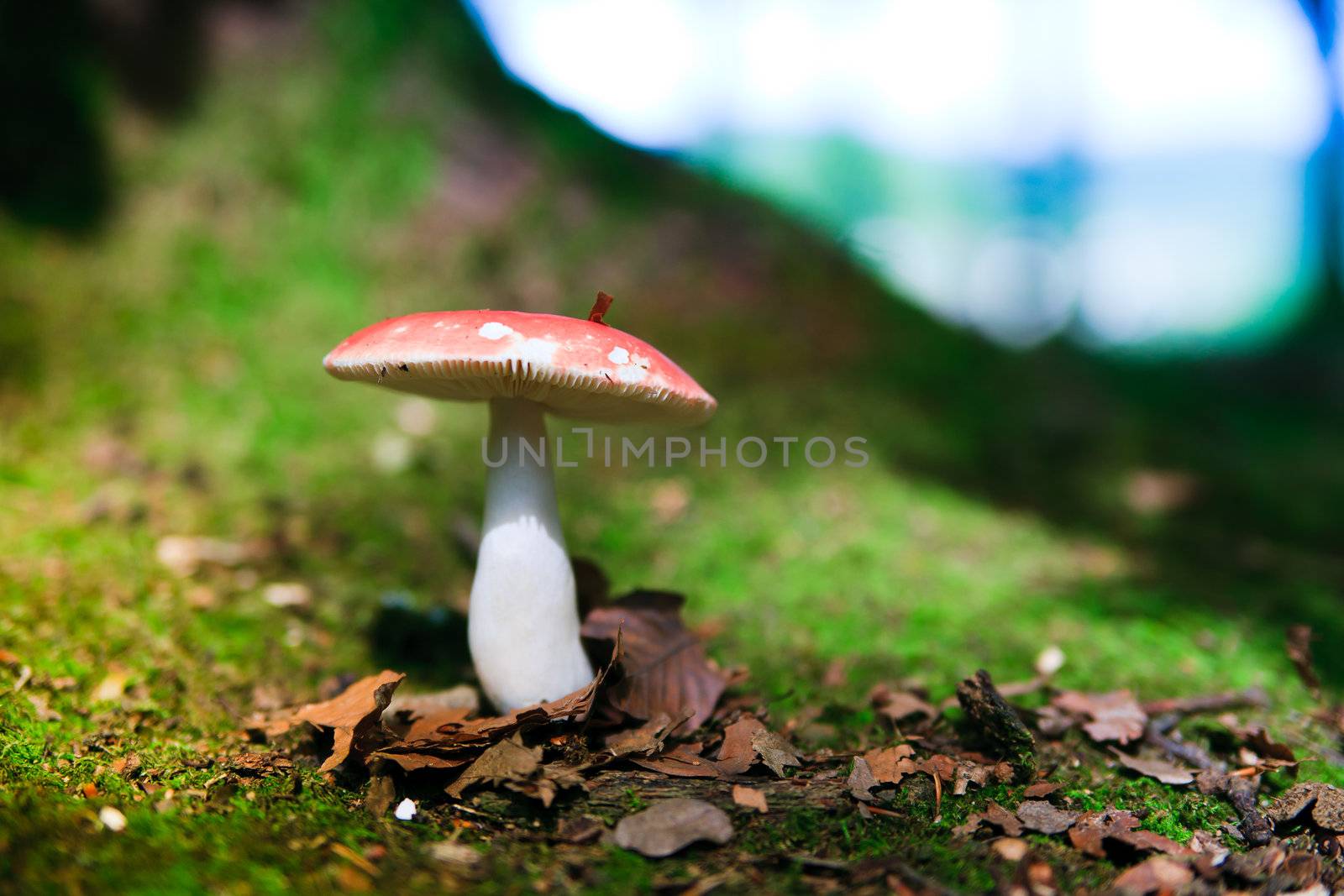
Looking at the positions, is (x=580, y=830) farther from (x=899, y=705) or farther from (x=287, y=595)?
(x=287, y=595)

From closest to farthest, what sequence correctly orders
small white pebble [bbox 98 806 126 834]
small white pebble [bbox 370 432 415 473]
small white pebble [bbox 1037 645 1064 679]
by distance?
small white pebble [bbox 98 806 126 834] < small white pebble [bbox 1037 645 1064 679] < small white pebble [bbox 370 432 415 473]

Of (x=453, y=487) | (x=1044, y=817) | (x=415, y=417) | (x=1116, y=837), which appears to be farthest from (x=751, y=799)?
(x=415, y=417)

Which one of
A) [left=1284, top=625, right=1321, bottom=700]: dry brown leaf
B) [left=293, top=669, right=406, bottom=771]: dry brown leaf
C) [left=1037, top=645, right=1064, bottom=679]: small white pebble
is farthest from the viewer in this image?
[left=1037, top=645, right=1064, bottom=679]: small white pebble

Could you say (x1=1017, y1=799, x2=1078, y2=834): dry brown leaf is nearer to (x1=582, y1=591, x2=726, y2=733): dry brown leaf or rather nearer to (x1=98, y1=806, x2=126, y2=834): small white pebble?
(x1=582, y1=591, x2=726, y2=733): dry brown leaf

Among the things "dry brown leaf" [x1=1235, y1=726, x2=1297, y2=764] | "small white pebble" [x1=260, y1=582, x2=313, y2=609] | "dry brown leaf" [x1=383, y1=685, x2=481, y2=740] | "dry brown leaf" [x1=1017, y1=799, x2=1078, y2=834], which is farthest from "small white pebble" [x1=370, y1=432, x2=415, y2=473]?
"dry brown leaf" [x1=1235, y1=726, x2=1297, y2=764]

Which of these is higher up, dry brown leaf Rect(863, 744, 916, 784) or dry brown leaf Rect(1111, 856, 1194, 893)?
dry brown leaf Rect(863, 744, 916, 784)

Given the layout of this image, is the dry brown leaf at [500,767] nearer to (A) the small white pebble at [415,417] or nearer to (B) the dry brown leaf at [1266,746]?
(B) the dry brown leaf at [1266,746]

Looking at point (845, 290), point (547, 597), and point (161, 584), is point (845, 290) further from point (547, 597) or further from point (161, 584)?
point (161, 584)
